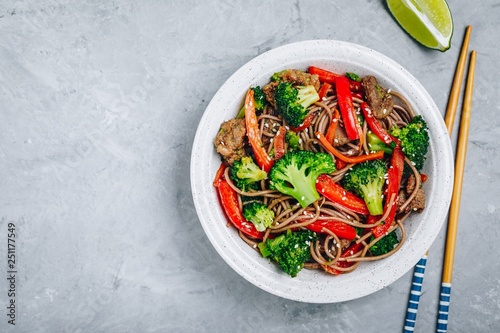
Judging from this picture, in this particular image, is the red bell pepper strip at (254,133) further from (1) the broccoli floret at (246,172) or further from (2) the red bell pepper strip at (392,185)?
(2) the red bell pepper strip at (392,185)

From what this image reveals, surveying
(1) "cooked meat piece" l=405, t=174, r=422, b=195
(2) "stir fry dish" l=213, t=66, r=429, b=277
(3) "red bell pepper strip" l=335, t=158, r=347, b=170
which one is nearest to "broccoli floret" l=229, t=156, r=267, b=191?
(2) "stir fry dish" l=213, t=66, r=429, b=277

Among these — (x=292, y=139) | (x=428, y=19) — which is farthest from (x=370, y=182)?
(x=428, y=19)

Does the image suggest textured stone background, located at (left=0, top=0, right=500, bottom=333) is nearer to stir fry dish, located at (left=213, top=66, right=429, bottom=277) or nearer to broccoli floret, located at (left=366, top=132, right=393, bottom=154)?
stir fry dish, located at (left=213, top=66, right=429, bottom=277)

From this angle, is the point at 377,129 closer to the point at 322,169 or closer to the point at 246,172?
the point at 322,169

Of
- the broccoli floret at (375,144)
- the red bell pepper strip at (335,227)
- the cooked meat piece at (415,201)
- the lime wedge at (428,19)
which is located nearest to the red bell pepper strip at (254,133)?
the red bell pepper strip at (335,227)

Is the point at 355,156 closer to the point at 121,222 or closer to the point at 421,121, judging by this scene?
the point at 421,121

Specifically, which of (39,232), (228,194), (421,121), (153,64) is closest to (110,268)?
(39,232)

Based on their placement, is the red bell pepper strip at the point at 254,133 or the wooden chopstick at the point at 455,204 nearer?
the red bell pepper strip at the point at 254,133
